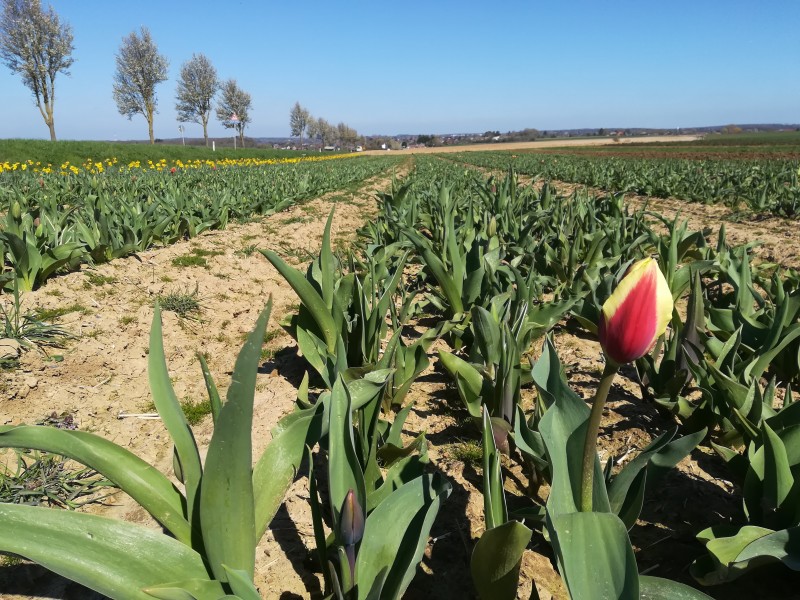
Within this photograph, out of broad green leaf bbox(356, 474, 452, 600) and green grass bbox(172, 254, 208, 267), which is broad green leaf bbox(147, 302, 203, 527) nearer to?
broad green leaf bbox(356, 474, 452, 600)

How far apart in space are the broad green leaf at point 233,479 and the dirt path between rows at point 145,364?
487 mm

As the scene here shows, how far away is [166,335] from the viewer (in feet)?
11.6

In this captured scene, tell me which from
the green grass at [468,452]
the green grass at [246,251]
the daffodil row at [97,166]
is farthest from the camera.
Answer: the daffodil row at [97,166]

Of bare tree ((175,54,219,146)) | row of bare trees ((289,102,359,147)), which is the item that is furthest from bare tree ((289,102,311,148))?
bare tree ((175,54,219,146))

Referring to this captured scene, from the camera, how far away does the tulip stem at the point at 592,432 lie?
0.89 metres

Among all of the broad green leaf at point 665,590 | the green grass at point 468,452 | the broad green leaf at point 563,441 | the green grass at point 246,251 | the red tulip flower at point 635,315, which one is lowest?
the green grass at point 468,452

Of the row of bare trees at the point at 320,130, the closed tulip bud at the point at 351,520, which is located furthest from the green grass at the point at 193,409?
the row of bare trees at the point at 320,130

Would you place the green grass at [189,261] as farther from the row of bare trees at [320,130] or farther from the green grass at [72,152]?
the row of bare trees at [320,130]

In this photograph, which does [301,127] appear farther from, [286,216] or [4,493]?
[4,493]

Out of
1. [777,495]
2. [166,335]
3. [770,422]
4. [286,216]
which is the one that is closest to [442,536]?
[777,495]

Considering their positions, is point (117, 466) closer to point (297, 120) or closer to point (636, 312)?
point (636, 312)

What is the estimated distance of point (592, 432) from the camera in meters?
0.99

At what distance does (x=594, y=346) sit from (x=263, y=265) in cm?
353

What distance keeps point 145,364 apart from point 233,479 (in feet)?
7.64
